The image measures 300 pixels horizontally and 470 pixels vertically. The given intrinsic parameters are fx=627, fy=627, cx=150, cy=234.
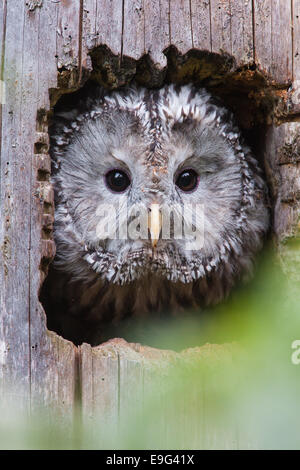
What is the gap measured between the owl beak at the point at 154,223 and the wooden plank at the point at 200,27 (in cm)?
81

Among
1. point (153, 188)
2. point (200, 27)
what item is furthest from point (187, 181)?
point (200, 27)

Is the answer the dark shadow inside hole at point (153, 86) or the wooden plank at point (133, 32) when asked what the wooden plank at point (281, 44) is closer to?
the dark shadow inside hole at point (153, 86)

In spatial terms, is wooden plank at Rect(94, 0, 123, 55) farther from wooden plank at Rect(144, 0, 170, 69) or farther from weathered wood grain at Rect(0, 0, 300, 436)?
wooden plank at Rect(144, 0, 170, 69)

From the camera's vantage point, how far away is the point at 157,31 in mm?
3006

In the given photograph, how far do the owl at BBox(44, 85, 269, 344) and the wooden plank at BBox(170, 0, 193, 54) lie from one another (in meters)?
0.32

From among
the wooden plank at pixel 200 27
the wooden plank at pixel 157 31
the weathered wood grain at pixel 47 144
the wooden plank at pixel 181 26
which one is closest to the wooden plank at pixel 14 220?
the weathered wood grain at pixel 47 144

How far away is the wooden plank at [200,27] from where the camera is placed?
3041 mm

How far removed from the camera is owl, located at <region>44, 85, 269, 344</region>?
3.19 metres

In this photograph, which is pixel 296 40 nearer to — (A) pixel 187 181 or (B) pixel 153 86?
(B) pixel 153 86

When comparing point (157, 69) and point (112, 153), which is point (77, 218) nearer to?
point (112, 153)

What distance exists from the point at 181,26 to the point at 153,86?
0.38m

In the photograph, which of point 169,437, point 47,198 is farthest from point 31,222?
point 169,437

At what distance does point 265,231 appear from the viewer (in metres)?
3.54

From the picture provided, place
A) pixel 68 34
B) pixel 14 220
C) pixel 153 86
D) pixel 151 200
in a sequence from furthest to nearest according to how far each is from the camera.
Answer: pixel 153 86 → pixel 151 200 → pixel 68 34 → pixel 14 220
